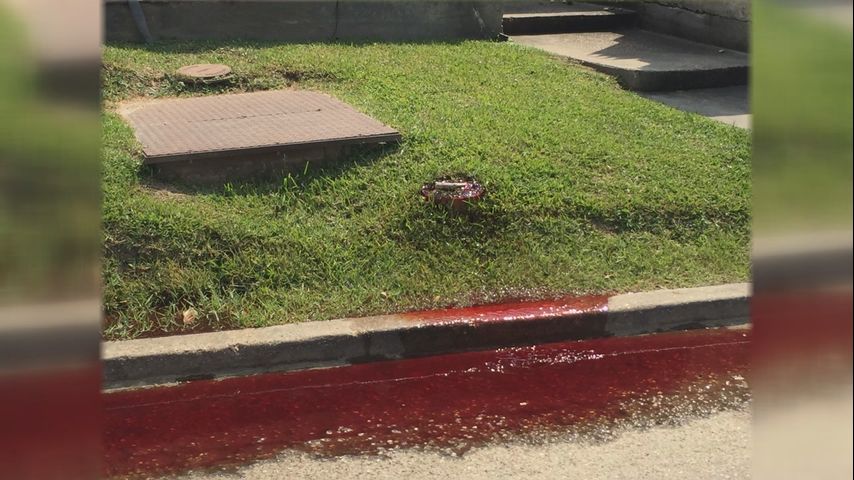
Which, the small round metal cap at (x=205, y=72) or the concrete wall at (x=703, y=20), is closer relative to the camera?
the small round metal cap at (x=205, y=72)

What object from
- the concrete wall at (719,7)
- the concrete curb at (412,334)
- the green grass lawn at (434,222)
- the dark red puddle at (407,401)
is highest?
the concrete wall at (719,7)

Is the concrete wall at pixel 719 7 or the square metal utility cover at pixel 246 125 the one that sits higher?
the concrete wall at pixel 719 7

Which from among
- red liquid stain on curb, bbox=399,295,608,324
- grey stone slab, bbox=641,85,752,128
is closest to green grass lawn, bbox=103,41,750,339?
red liquid stain on curb, bbox=399,295,608,324

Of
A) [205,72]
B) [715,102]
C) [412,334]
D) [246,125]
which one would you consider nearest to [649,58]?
[715,102]

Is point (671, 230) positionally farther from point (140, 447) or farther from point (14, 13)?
point (14, 13)

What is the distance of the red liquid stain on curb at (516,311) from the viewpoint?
16.1 ft

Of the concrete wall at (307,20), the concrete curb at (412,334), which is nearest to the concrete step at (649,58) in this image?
the concrete wall at (307,20)

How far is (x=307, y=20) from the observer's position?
9.33m

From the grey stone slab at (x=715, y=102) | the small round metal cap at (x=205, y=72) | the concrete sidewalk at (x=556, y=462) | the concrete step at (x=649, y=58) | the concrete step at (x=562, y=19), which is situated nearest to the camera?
the concrete sidewalk at (x=556, y=462)

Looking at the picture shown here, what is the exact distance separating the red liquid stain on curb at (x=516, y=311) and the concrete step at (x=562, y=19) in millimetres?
6239

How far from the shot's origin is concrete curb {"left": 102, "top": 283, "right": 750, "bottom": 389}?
4.55 meters

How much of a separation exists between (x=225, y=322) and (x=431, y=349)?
1.02 m

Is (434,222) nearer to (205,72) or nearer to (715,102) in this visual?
(205,72)

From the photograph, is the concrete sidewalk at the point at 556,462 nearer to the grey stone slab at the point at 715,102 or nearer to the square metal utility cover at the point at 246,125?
the square metal utility cover at the point at 246,125
